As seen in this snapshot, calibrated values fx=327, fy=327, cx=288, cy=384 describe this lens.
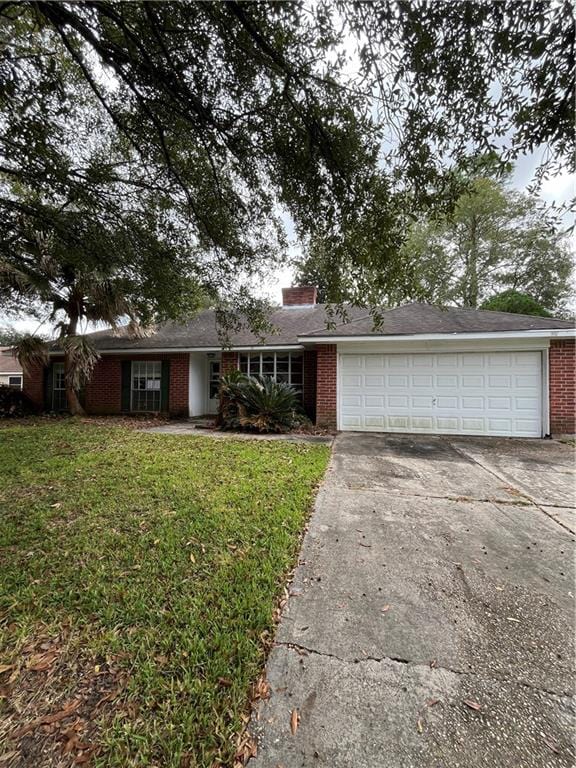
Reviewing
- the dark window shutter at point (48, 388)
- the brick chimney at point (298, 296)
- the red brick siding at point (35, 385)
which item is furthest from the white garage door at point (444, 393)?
the red brick siding at point (35, 385)

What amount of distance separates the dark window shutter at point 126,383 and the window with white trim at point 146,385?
129 millimetres

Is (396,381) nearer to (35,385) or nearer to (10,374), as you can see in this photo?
(35,385)

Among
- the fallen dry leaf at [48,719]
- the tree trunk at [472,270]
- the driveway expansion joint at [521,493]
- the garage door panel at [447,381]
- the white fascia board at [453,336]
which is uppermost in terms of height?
the tree trunk at [472,270]

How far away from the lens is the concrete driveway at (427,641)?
1.39 m

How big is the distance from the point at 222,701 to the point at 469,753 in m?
1.07

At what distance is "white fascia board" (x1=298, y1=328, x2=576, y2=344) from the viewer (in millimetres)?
7699

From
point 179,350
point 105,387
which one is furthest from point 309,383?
point 105,387

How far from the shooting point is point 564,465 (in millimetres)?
5605

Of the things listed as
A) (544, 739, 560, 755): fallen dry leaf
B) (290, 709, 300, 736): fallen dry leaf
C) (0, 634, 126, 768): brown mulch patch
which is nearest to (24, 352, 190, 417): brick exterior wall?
(0, 634, 126, 768): brown mulch patch

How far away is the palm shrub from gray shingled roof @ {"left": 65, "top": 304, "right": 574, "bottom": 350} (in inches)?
59.7

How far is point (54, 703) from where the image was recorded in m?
1.54

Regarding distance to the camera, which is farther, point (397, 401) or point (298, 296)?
point (298, 296)

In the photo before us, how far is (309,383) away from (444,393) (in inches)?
160

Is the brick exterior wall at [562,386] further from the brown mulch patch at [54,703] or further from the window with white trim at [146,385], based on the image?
the window with white trim at [146,385]
